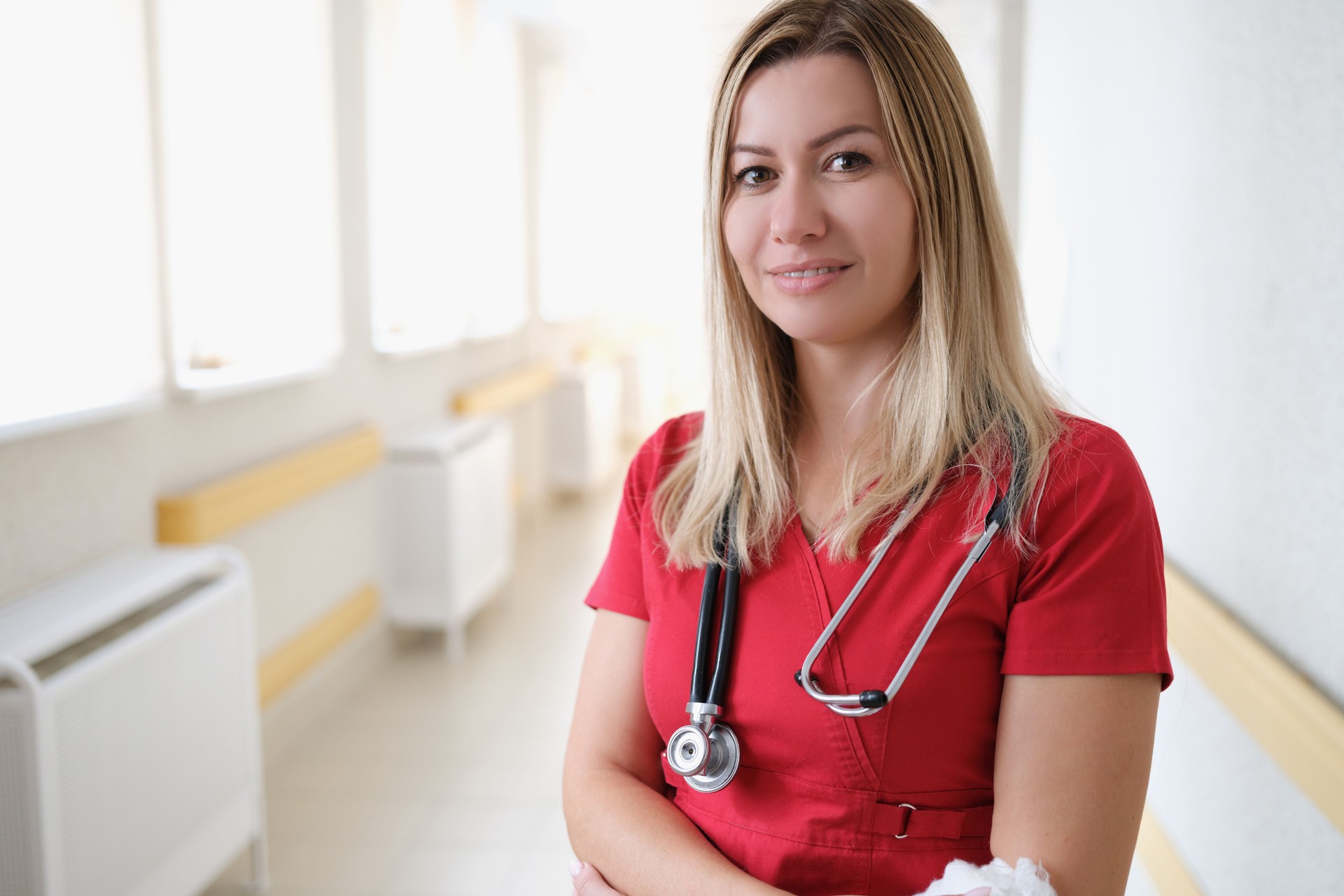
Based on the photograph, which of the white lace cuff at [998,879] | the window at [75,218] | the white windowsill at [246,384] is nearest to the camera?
the white lace cuff at [998,879]

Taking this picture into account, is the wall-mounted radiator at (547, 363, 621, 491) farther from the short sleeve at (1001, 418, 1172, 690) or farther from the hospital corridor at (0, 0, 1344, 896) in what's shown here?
the short sleeve at (1001, 418, 1172, 690)

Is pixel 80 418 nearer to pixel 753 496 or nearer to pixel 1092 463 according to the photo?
pixel 753 496

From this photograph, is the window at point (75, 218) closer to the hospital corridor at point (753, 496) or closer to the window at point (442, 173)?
the hospital corridor at point (753, 496)

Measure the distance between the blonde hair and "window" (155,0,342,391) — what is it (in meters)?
2.05

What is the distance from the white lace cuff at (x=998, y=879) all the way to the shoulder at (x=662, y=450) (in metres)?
0.58

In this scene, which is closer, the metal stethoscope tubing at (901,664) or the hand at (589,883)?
the metal stethoscope tubing at (901,664)

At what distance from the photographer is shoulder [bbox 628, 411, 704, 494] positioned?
138 centimetres

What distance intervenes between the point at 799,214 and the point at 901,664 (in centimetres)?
47

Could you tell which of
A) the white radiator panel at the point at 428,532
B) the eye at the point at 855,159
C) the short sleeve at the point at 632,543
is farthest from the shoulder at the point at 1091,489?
the white radiator panel at the point at 428,532

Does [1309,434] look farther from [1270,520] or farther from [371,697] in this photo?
[371,697]

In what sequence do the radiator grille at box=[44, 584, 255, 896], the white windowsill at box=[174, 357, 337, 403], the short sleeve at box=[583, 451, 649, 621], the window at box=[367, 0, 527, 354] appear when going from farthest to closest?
1. the window at box=[367, 0, 527, 354]
2. the white windowsill at box=[174, 357, 337, 403]
3. the radiator grille at box=[44, 584, 255, 896]
4. the short sleeve at box=[583, 451, 649, 621]

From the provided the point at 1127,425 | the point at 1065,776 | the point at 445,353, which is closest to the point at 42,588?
the point at 1065,776

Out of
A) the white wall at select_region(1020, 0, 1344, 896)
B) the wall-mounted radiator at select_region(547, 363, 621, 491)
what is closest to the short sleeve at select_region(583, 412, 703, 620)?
the white wall at select_region(1020, 0, 1344, 896)

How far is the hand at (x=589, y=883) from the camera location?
1177mm
